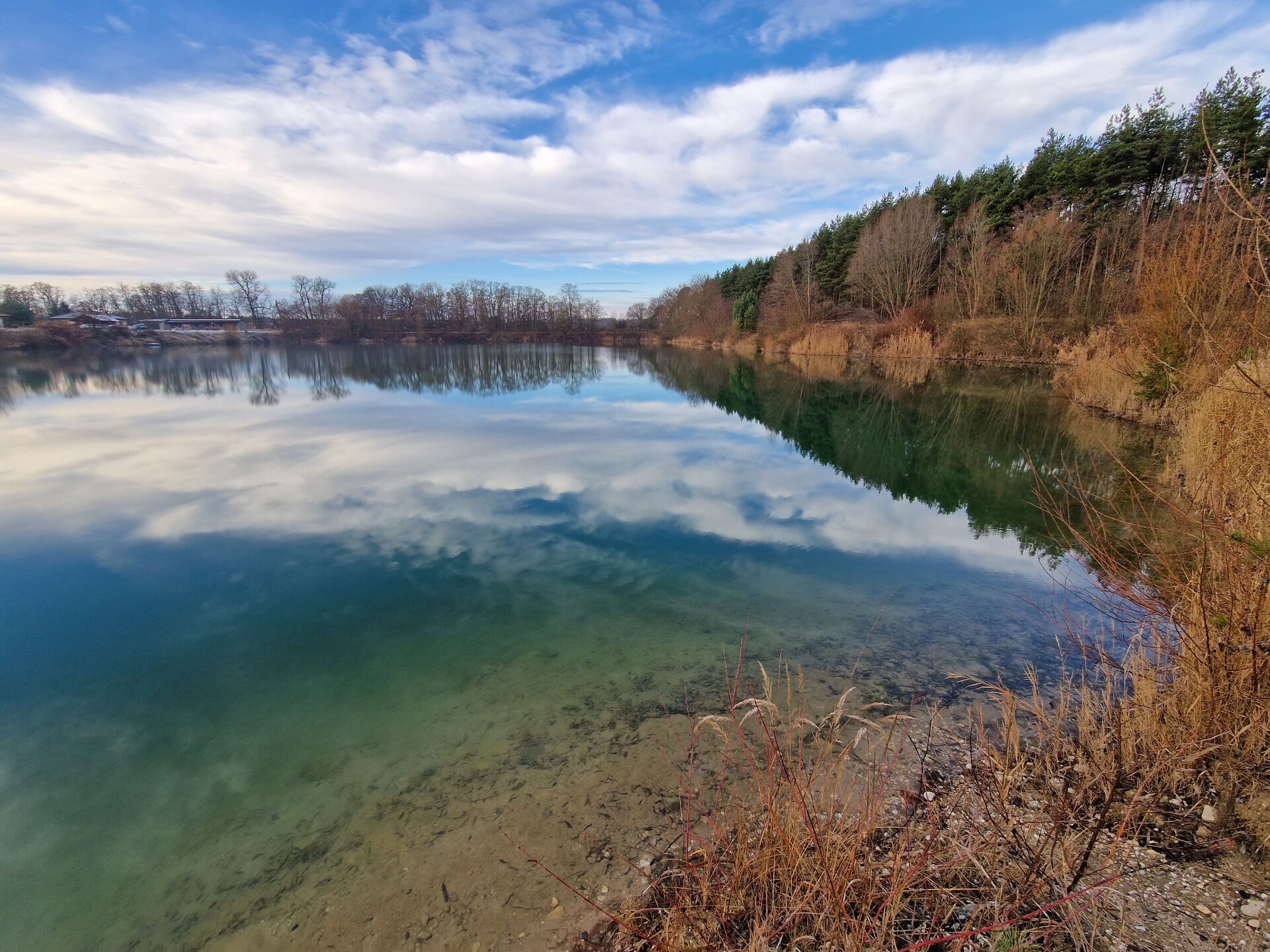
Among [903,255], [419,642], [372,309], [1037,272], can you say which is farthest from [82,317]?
[1037,272]

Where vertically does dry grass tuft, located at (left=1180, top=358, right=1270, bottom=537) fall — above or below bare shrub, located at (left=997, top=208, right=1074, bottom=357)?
below

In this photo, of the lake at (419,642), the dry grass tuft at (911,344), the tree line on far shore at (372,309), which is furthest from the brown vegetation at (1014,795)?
the tree line on far shore at (372,309)

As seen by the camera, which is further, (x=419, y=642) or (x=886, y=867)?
(x=419, y=642)

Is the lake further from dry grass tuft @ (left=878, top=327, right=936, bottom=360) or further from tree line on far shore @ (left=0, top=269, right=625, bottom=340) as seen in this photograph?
tree line on far shore @ (left=0, top=269, right=625, bottom=340)

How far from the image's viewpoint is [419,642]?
436 cm

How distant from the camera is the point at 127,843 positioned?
8.77 ft

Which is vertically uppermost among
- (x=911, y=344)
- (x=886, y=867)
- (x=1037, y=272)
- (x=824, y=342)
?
(x=1037, y=272)

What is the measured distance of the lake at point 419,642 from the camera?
8.18ft

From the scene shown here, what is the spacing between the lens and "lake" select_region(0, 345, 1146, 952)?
8.18 feet

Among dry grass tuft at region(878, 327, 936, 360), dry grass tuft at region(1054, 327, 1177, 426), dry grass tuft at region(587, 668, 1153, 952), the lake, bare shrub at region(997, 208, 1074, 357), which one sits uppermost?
bare shrub at region(997, 208, 1074, 357)

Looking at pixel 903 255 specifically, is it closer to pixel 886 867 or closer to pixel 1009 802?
pixel 1009 802

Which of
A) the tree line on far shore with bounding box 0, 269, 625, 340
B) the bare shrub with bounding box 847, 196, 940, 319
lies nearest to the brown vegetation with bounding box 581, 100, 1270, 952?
the bare shrub with bounding box 847, 196, 940, 319

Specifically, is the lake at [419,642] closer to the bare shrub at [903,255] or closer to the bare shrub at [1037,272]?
the bare shrub at [1037,272]

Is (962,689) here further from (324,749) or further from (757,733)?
(324,749)
